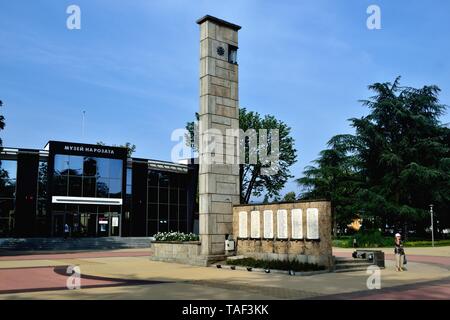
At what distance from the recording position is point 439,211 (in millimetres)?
46094

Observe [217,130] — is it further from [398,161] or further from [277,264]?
[398,161]

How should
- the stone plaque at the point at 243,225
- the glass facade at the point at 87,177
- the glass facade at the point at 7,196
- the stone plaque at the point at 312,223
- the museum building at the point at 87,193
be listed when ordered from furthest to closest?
the glass facade at the point at 87,177 → the museum building at the point at 87,193 → the glass facade at the point at 7,196 → the stone plaque at the point at 243,225 → the stone plaque at the point at 312,223

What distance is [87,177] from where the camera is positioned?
4391 cm

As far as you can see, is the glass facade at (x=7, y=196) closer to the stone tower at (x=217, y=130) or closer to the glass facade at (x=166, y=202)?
the glass facade at (x=166, y=202)

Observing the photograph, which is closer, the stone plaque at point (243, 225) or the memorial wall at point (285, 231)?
the memorial wall at point (285, 231)

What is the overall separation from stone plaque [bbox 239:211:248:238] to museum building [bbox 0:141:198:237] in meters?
26.2

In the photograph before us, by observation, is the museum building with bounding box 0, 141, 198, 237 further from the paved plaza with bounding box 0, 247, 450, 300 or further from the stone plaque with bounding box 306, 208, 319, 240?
the stone plaque with bounding box 306, 208, 319, 240

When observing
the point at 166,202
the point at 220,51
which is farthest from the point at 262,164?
the point at 220,51

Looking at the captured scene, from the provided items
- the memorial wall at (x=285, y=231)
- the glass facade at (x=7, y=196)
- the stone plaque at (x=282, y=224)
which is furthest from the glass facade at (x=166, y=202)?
the stone plaque at (x=282, y=224)

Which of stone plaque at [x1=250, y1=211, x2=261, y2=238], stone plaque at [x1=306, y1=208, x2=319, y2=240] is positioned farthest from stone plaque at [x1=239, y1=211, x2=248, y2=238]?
stone plaque at [x1=306, y1=208, x2=319, y2=240]

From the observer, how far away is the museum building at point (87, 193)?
4131 centimetres

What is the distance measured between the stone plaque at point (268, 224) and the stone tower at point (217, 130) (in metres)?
2.04

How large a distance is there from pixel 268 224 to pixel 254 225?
0.81 m

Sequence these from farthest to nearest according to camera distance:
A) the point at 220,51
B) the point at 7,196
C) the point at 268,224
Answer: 1. the point at 7,196
2. the point at 220,51
3. the point at 268,224
